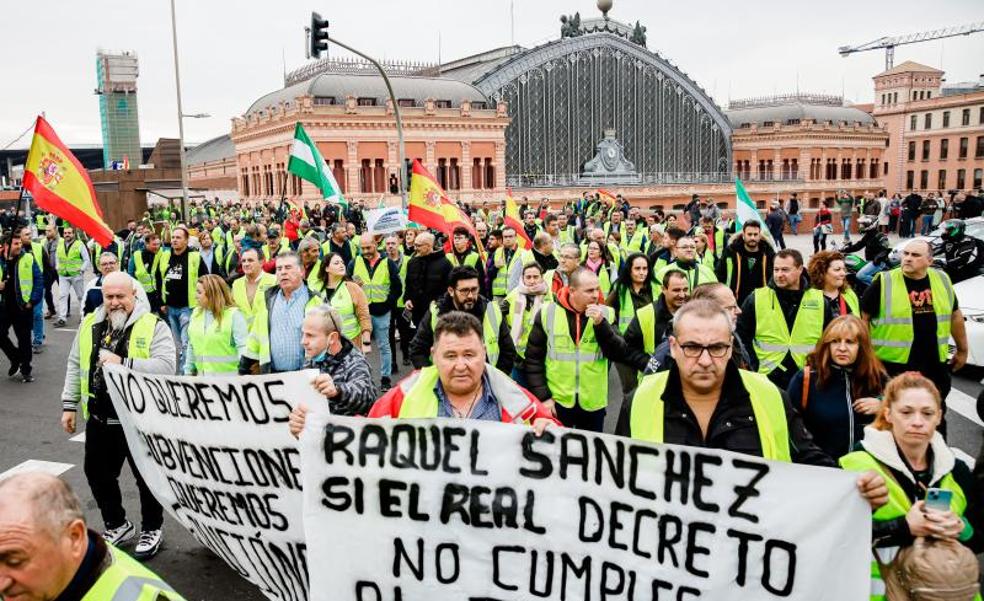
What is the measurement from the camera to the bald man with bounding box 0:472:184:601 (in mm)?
2100

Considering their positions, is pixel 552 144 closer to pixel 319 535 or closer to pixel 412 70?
pixel 412 70

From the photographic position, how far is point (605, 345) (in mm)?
5523

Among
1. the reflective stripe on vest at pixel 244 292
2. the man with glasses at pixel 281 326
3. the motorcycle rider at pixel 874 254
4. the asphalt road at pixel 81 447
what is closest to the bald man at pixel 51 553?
the asphalt road at pixel 81 447

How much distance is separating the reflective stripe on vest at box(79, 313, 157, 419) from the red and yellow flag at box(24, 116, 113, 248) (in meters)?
3.47

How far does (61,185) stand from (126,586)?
749cm

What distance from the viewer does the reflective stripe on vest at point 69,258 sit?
14438 mm

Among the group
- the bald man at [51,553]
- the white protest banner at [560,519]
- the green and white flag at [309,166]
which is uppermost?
the green and white flag at [309,166]

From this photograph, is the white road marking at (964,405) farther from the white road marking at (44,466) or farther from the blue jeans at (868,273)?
the white road marking at (44,466)

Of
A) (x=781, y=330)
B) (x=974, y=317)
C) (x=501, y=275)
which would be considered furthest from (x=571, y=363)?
(x=974, y=317)

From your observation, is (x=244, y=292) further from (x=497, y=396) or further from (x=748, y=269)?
(x=748, y=269)

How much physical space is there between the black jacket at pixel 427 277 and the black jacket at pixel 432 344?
3055mm

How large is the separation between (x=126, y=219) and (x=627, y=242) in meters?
25.1

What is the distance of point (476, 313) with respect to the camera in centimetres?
615

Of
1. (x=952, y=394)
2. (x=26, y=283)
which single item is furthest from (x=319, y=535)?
(x=26, y=283)
